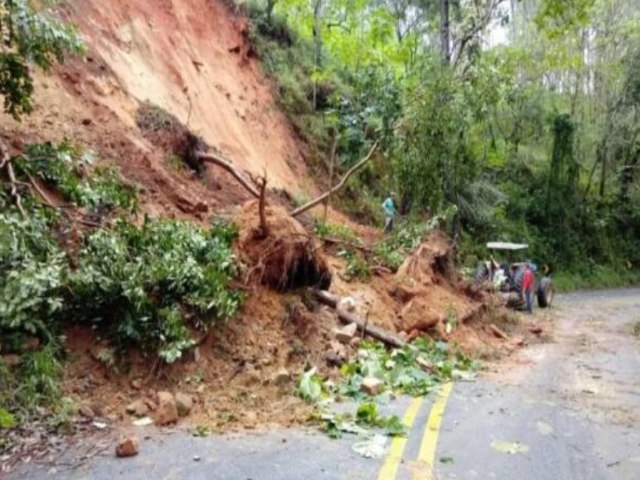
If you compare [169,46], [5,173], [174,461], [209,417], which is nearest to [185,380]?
[209,417]

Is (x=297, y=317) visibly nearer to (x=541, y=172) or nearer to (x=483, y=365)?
(x=483, y=365)

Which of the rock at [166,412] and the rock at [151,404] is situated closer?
the rock at [166,412]

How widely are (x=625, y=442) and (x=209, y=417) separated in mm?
3857

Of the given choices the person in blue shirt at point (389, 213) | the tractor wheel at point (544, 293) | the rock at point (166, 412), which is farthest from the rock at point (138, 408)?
the tractor wheel at point (544, 293)

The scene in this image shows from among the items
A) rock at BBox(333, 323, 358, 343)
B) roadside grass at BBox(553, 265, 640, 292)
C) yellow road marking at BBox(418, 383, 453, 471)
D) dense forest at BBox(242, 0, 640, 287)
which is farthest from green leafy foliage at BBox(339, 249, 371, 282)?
roadside grass at BBox(553, 265, 640, 292)

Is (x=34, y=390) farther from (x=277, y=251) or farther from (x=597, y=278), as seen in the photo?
(x=597, y=278)

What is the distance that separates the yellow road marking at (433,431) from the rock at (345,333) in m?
1.51

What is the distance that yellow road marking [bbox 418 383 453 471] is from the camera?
5.30 meters

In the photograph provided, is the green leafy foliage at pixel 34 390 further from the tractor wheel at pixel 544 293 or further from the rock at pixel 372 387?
the tractor wheel at pixel 544 293

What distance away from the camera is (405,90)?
16.4 m

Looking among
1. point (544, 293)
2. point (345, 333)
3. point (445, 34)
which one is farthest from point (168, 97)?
point (544, 293)

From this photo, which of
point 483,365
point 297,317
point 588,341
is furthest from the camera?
point 588,341

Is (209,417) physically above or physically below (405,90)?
below

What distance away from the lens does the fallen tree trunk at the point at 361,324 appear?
934 centimetres
